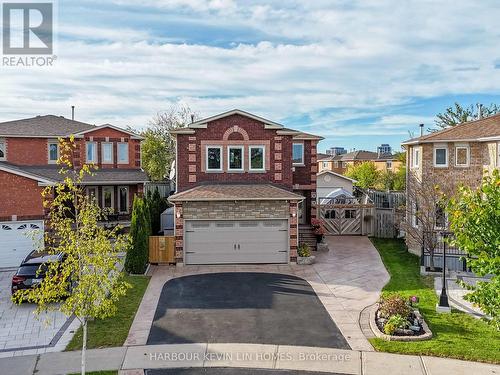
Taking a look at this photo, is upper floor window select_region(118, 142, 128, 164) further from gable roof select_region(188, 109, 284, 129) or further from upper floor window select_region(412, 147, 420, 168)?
upper floor window select_region(412, 147, 420, 168)

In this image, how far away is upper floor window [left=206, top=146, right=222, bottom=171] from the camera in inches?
862

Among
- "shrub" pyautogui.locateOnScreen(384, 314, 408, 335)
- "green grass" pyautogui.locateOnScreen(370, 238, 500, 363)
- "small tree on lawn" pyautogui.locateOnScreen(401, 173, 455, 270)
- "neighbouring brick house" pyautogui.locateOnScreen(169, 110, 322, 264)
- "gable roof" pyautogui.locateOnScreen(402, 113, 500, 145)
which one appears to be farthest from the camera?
"gable roof" pyautogui.locateOnScreen(402, 113, 500, 145)

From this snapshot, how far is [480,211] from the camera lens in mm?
8359

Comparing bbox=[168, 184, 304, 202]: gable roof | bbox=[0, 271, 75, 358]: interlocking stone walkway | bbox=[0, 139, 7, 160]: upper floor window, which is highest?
bbox=[0, 139, 7, 160]: upper floor window

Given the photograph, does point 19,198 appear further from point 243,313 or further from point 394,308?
point 394,308

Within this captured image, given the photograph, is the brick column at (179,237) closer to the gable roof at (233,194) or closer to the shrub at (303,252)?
the gable roof at (233,194)

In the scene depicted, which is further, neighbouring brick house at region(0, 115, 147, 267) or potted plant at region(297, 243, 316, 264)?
neighbouring brick house at region(0, 115, 147, 267)

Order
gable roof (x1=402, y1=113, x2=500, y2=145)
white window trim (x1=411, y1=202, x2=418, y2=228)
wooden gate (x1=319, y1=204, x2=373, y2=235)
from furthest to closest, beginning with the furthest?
1. wooden gate (x1=319, y1=204, x2=373, y2=235)
2. white window trim (x1=411, y1=202, x2=418, y2=228)
3. gable roof (x1=402, y1=113, x2=500, y2=145)

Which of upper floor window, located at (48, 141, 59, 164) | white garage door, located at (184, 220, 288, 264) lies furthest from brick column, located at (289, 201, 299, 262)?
upper floor window, located at (48, 141, 59, 164)

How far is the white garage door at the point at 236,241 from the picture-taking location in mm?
20094

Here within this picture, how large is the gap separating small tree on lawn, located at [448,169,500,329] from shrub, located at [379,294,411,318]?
3894 millimetres

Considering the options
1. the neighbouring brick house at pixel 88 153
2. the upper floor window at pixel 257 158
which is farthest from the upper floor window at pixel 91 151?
the upper floor window at pixel 257 158

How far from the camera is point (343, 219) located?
27531 mm

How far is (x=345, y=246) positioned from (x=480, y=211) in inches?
639
